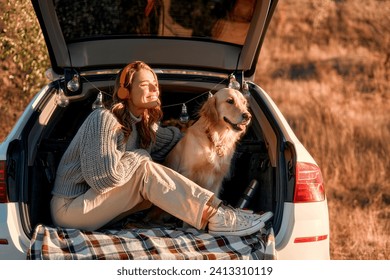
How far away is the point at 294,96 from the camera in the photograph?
964 centimetres

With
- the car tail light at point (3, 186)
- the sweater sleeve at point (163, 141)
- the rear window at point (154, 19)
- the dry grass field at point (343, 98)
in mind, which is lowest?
the dry grass field at point (343, 98)

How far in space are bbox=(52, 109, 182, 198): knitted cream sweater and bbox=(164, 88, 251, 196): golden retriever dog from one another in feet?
1.40

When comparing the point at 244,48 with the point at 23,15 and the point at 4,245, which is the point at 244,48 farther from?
the point at 23,15

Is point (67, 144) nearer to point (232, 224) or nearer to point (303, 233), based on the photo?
point (232, 224)

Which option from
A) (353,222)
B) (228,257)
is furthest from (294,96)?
(228,257)

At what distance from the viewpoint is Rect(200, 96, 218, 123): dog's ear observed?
4039 mm

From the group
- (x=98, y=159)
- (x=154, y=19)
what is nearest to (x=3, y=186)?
(x=98, y=159)

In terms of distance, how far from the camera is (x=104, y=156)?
3.40m

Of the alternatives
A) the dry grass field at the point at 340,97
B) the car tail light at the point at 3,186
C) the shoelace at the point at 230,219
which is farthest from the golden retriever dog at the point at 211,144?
the dry grass field at the point at 340,97

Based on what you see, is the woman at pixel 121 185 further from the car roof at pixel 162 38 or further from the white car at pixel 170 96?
the car roof at pixel 162 38

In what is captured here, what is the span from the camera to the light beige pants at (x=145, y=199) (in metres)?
3.37

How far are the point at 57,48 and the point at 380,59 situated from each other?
24.7 ft

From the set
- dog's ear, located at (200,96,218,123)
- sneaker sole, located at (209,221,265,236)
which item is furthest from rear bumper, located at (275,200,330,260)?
dog's ear, located at (200,96,218,123)

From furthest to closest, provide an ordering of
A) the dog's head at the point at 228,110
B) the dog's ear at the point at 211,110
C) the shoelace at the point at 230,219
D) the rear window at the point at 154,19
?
the rear window at the point at 154,19 → the dog's ear at the point at 211,110 → the dog's head at the point at 228,110 → the shoelace at the point at 230,219
